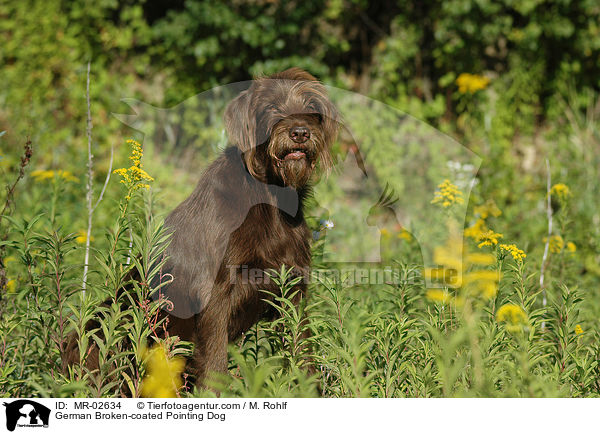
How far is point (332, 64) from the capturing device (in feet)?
26.8

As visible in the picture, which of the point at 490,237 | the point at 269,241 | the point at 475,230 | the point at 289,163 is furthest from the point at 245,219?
the point at 475,230

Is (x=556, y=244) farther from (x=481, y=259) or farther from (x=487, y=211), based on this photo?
(x=481, y=259)

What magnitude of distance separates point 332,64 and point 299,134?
552cm

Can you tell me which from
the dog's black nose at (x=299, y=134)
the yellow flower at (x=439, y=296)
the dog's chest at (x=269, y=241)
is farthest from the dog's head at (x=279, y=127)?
the yellow flower at (x=439, y=296)

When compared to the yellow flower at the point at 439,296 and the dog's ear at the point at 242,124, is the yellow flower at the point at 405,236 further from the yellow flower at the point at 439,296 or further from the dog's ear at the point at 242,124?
the dog's ear at the point at 242,124

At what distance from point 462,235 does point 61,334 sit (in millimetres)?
2656

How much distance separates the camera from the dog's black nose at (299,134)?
2936 mm

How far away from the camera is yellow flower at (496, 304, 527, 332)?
94.9 inches

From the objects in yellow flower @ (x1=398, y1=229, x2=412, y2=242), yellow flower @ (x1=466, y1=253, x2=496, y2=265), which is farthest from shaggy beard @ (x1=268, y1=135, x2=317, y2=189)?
yellow flower @ (x1=398, y1=229, x2=412, y2=242)

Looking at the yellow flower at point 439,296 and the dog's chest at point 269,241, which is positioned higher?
the dog's chest at point 269,241

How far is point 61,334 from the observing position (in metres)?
2.46

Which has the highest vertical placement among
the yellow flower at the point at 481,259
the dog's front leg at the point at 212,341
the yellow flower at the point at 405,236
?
the yellow flower at the point at 405,236
